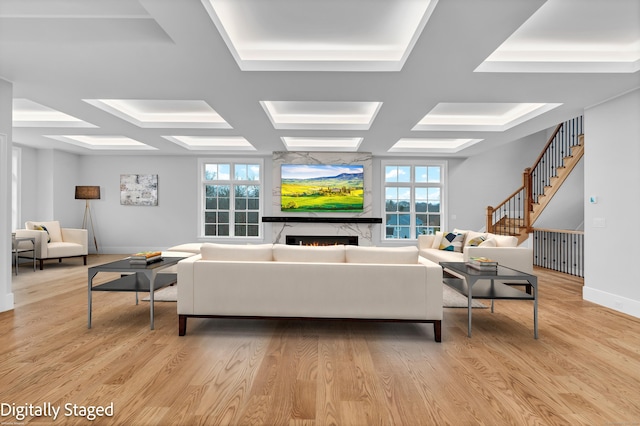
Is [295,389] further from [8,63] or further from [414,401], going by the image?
[8,63]

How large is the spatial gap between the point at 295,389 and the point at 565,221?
7958 millimetres

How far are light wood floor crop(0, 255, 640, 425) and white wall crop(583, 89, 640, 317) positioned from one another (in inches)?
23.6

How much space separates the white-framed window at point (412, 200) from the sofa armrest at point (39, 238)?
7213 millimetres

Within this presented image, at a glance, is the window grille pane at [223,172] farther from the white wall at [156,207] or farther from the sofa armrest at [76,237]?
the sofa armrest at [76,237]

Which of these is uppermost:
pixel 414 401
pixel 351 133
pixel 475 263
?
pixel 351 133

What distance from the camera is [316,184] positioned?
8.31m

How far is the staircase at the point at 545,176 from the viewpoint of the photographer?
22.7 feet

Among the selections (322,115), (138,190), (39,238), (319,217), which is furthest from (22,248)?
(322,115)

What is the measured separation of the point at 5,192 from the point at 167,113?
8.72ft

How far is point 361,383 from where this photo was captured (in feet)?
7.66

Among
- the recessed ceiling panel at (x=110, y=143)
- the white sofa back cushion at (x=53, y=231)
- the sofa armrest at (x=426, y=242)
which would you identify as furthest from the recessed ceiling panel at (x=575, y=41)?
the white sofa back cushion at (x=53, y=231)

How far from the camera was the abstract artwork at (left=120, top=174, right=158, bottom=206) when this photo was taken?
896 centimetres

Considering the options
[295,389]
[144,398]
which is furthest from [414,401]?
[144,398]

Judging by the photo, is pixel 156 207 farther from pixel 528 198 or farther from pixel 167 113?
pixel 528 198
